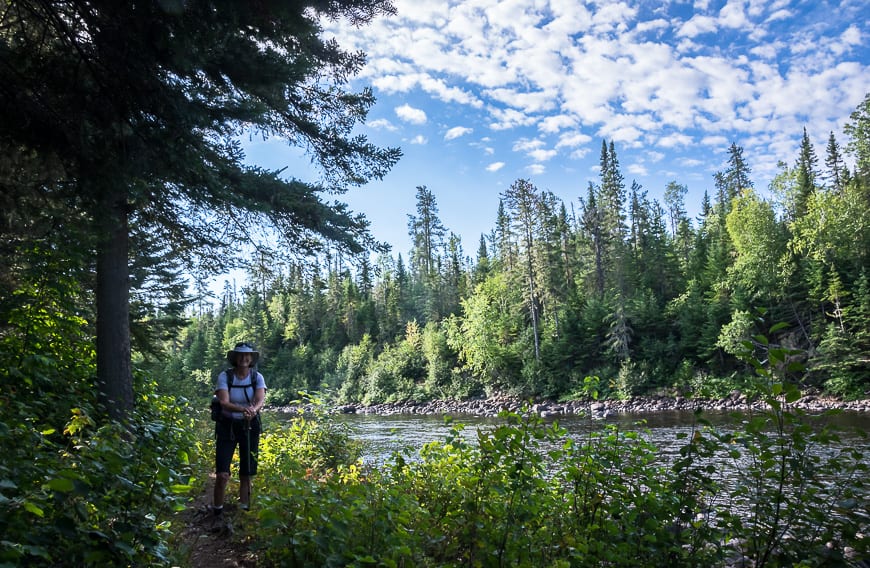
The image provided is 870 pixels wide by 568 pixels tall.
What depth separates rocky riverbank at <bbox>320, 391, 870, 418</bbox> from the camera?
24330mm

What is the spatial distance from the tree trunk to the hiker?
1385 millimetres

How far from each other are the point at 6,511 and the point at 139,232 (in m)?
5.73

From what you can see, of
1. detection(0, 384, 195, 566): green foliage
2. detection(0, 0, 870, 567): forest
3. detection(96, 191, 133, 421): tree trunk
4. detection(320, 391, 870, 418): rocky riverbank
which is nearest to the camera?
detection(0, 384, 195, 566): green foliage

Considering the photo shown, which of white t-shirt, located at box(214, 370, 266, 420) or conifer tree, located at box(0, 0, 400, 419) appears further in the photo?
white t-shirt, located at box(214, 370, 266, 420)

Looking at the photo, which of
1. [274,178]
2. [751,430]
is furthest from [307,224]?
[751,430]

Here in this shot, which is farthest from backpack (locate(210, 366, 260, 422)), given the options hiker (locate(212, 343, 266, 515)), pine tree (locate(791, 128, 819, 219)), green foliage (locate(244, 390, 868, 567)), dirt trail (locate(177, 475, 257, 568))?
pine tree (locate(791, 128, 819, 219))

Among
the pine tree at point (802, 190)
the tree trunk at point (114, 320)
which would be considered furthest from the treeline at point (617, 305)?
the tree trunk at point (114, 320)

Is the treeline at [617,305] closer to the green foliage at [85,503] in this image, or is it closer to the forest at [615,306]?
the forest at [615,306]

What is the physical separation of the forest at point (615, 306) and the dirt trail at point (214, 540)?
52.2 feet

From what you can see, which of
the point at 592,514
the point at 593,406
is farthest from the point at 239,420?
the point at 593,406

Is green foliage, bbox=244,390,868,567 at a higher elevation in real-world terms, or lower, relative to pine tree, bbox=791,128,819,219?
lower

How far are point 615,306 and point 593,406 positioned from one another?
843 centimetres

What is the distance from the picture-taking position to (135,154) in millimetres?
4309

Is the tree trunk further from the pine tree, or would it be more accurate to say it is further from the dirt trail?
the pine tree
